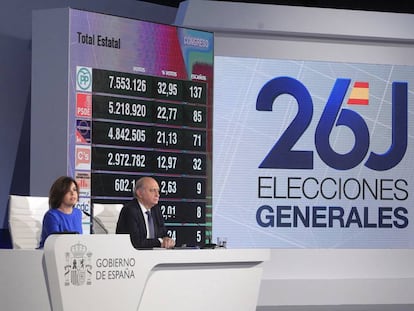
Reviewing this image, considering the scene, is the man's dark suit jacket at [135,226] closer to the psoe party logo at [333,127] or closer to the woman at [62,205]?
the woman at [62,205]

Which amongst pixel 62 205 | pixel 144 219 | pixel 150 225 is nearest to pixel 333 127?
pixel 150 225

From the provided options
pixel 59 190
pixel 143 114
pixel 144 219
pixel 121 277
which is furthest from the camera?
pixel 143 114

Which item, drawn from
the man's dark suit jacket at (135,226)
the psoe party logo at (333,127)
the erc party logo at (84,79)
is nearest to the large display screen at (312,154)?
the psoe party logo at (333,127)

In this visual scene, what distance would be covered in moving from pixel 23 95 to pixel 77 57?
1.23 meters

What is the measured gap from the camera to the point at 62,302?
515cm

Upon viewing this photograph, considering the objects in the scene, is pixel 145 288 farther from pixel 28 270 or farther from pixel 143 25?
pixel 143 25

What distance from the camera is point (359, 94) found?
34.5 ft

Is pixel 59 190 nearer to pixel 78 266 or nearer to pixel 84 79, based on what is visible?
pixel 78 266

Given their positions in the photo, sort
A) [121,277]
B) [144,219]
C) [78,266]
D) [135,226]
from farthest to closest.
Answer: [144,219], [135,226], [121,277], [78,266]

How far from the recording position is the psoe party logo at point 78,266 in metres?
5.19

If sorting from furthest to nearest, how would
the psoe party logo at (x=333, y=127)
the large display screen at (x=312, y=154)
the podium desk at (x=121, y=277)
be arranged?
1. the psoe party logo at (x=333, y=127)
2. the large display screen at (x=312, y=154)
3. the podium desk at (x=121, y=277)

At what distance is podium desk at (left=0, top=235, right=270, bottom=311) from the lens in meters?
5.17

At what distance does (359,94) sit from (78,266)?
5.88 m

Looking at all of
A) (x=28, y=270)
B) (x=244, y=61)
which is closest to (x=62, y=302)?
(x=28, y=270)
